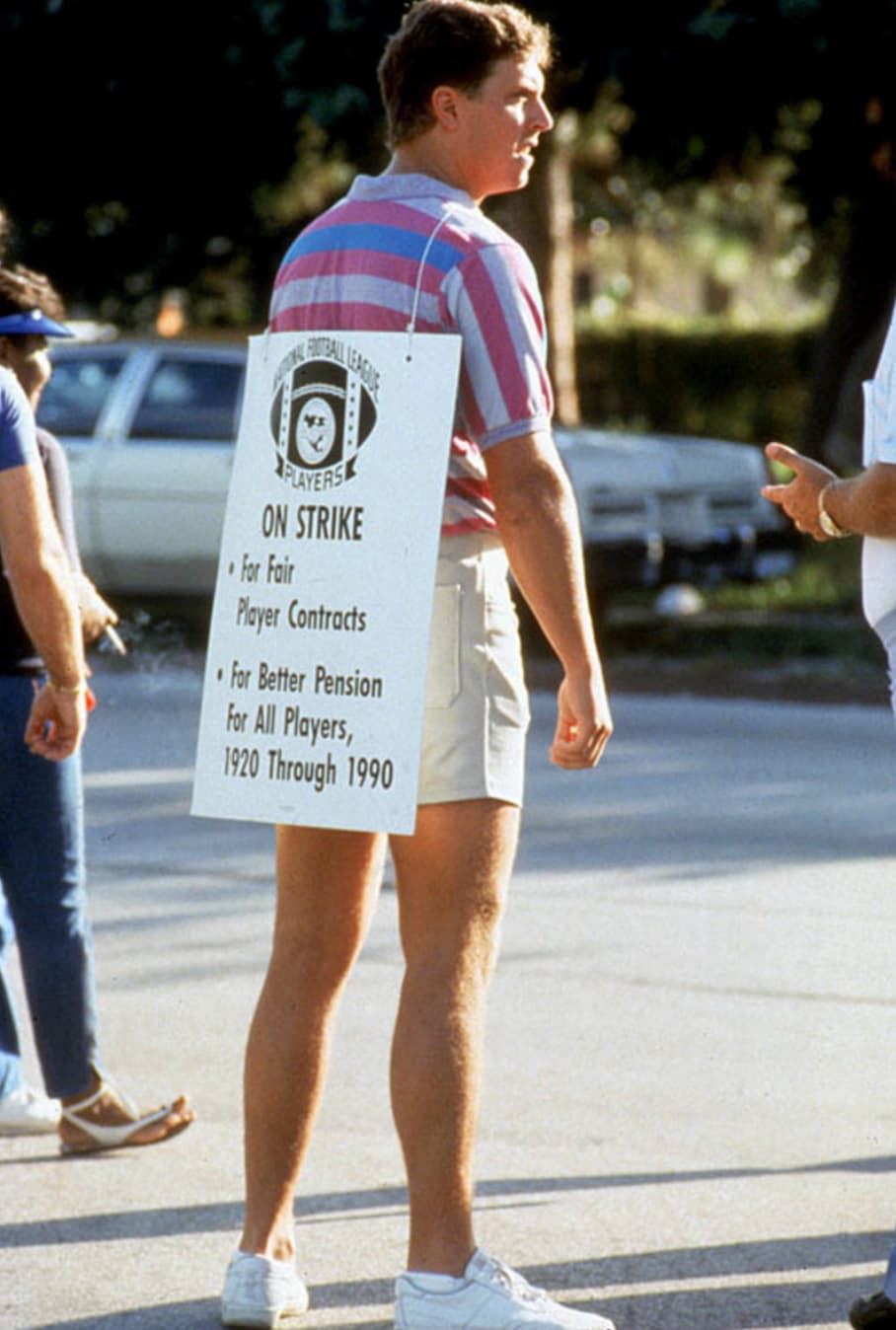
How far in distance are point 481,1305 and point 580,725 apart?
890 millimetres

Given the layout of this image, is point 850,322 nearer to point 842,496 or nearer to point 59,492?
point 59,492

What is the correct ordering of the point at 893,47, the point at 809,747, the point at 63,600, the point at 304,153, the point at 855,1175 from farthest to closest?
the point at 304,153
the point at 893,47
the point at 809,747
the point at 855,1175
the point at 63,600

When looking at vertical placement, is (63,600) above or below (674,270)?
below

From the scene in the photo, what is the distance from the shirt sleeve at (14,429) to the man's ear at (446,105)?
103 cm

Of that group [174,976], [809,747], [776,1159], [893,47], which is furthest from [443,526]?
[893,47]

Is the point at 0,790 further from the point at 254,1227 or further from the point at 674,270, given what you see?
the point at 674,270

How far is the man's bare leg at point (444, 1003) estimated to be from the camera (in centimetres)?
362

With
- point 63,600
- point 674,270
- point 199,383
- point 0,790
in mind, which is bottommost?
point 0,790

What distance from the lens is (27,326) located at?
480 cm

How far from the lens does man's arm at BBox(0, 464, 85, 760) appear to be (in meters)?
4.27

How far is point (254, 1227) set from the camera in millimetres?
3859

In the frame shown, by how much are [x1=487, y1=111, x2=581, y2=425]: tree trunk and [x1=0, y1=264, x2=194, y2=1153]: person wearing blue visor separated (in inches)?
515

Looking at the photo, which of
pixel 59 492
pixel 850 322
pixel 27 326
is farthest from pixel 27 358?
pixel 850 322

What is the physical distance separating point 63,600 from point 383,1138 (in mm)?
1380
